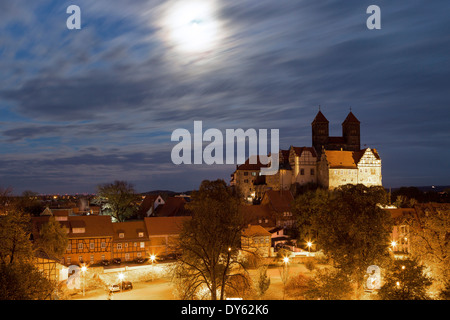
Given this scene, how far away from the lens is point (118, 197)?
6012 cm

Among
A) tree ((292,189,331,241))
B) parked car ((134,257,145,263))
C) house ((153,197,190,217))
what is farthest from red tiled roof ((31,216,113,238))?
tree ((292,189,331,241))

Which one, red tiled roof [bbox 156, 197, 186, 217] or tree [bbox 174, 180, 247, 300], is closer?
tree [bbox 174, 180, 247, 300]

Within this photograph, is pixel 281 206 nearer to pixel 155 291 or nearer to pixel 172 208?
pixel 172 208

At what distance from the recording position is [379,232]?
81.0 ft

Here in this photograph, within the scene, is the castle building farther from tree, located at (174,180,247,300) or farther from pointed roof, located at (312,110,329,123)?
tree, located at (174,180,247,300)

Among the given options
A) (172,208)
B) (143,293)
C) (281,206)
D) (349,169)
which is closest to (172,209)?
(172,208)

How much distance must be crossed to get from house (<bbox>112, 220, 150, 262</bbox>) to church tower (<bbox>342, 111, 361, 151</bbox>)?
62.6 metres

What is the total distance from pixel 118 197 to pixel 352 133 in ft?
193

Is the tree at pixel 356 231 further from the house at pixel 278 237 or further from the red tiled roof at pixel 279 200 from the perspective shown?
the red tiled roof at pixel 279 200

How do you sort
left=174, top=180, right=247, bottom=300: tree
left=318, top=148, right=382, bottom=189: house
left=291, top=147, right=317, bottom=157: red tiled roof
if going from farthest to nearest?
left=291, top=147, right=317, bottom=157: red tiled roof → left=318, top=148, right=382, bottom=189: house → left=174, top=180, right=247, bottom=300: tree

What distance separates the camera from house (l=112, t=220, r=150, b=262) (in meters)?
41.4

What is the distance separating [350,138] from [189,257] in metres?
77.5

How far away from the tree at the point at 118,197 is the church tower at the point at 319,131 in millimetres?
47155
